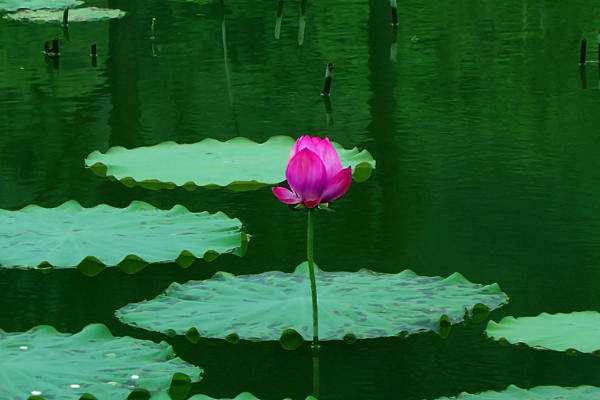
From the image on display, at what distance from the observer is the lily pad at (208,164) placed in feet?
11.7

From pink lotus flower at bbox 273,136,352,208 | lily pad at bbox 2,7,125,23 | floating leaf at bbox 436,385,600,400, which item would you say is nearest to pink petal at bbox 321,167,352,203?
pink lotus flower at bbox 273,136,352,208

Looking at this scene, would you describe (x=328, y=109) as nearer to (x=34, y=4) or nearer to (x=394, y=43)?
(x=394, y=43)

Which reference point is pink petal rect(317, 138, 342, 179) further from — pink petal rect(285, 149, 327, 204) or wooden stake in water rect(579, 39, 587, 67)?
wooden stake in water rect(579, 39, 587, 67)

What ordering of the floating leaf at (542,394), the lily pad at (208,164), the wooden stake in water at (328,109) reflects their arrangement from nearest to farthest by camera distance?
the floating leaf at (542,394) < the lily pad at (208,164) < the wooden stake in water at (328,109)

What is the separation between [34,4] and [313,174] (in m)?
7.47

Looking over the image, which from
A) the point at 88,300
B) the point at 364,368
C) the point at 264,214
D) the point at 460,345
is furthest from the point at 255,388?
the point at 264,214

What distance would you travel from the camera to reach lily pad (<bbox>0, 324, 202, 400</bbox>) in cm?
192

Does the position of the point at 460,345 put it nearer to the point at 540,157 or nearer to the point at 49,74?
the point at 540,157

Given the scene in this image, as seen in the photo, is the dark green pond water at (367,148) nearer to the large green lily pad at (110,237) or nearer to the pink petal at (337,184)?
the large green lily pad at (110,237)

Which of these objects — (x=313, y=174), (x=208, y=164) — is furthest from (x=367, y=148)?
(x=313, y=174)

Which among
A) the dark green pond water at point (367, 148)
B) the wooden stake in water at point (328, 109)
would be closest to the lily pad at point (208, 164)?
the dark green pond water at point (367, 148)

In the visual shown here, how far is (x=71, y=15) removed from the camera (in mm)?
8438

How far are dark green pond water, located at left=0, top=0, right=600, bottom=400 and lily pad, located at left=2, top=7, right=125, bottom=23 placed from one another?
0.19 meters

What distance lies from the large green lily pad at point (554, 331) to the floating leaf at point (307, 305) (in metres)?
0.12
